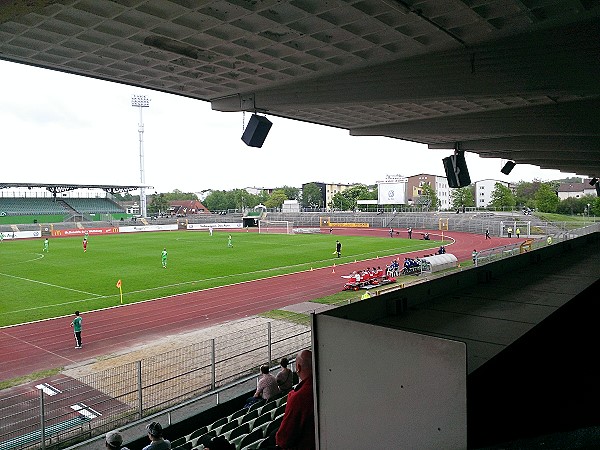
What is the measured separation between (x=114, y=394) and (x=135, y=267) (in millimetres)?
22121

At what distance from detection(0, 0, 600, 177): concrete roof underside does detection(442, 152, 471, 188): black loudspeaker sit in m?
4.76

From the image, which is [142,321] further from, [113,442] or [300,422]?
[300,422]

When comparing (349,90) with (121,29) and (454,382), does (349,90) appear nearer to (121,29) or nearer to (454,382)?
(121,29)

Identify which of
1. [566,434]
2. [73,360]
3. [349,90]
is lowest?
[73,360]

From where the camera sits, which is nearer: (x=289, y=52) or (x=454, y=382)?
(x=454, y=382)

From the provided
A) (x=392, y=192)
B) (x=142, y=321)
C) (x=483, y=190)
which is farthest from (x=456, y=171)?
(x=483, y=190)

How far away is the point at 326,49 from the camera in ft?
26.9

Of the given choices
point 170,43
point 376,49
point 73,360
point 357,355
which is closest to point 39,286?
point 73,360

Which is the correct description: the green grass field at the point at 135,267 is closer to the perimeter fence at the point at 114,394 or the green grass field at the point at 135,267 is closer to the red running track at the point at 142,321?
the red running track at the point at 142,321

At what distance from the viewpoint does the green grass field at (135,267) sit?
20.9 m

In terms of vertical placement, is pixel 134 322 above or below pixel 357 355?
below

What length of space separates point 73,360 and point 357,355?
1260 centimetres

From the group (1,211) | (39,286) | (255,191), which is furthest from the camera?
(255,191)

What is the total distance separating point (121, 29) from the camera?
23.9ft
